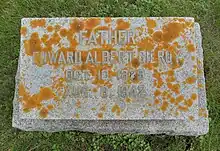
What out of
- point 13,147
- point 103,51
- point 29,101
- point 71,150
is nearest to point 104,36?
point 103,51

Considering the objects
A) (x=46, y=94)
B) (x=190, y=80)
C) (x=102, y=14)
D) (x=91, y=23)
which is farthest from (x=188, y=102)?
(x=102, y=14)

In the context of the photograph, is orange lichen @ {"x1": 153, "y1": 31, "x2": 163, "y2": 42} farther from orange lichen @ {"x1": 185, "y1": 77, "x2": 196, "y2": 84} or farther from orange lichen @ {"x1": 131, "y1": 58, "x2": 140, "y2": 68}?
orange lichen @ {"x1": 185, "y1": 77, "x2": 196, "y2": 84}

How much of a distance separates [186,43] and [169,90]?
42 cm

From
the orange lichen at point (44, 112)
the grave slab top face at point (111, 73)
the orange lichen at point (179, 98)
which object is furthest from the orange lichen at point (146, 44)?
the orange lichen at point (44, 112)

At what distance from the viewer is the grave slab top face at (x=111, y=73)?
348cm

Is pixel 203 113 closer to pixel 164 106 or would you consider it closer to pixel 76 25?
pixel 164 106

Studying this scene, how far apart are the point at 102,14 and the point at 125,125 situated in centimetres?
141

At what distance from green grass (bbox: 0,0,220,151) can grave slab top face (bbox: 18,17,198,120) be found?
0.58 m

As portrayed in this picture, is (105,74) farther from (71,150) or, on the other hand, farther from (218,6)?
(218,6)

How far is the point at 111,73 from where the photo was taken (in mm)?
3502

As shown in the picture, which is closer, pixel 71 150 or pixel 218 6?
pixel 71 150

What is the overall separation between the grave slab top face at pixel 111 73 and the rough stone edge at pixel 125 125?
173 millimetres

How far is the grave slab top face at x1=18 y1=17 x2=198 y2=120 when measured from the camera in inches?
137

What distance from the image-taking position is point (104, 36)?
3559 millimetres
